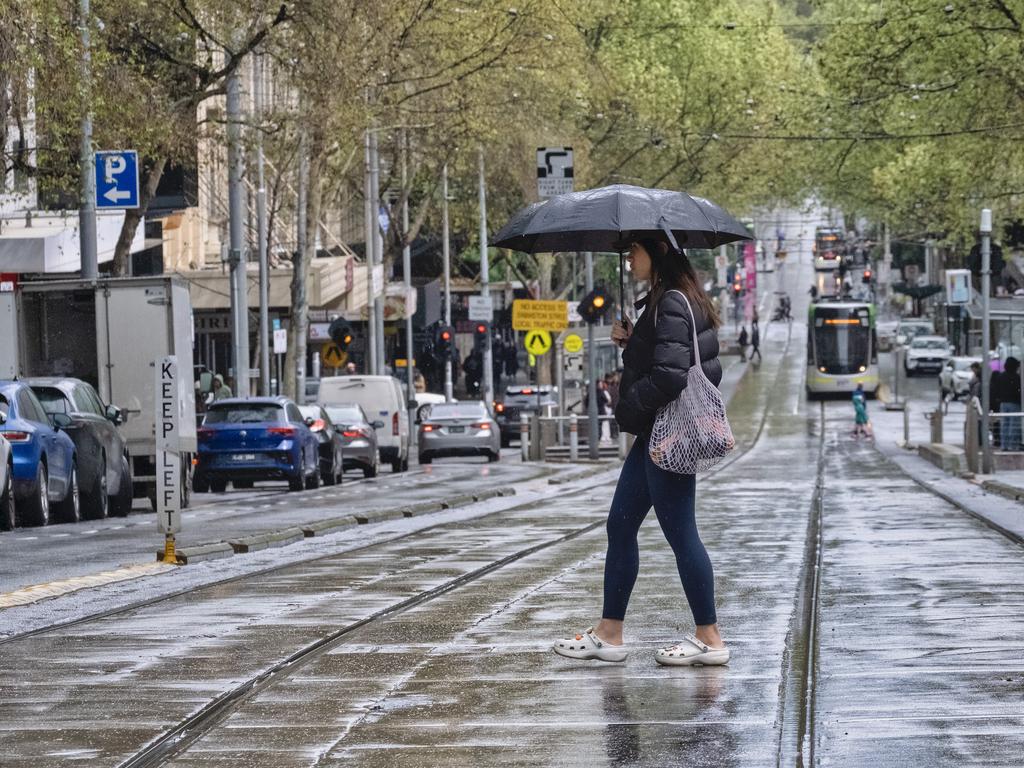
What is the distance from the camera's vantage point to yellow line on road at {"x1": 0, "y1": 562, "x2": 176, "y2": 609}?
12.8 meters

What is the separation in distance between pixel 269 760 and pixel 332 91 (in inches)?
1126

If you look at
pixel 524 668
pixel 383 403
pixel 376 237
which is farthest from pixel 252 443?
pixel 376 237

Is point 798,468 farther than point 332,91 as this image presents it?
Yes

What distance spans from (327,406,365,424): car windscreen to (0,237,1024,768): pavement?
22.7 metres

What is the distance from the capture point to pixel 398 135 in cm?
5228

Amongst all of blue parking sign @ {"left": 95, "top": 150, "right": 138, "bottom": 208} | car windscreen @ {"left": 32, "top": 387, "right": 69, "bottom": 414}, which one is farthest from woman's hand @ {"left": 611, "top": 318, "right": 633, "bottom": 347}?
blue parking sign @ {"left": 95, "top": 150, "right": 138, "bottom": 208}

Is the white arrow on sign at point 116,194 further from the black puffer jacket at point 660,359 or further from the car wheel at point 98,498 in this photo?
the black puffer jacket at point 660,359

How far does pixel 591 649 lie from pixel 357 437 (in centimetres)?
3007

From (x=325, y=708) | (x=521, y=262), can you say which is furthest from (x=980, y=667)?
(x=521, y=262)

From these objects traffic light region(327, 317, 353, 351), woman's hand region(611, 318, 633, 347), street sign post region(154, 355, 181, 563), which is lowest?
street sign post region(154, 355, 181, 563)

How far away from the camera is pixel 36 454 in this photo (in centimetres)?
2197

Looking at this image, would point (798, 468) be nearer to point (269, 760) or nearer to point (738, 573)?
point (738, 573)

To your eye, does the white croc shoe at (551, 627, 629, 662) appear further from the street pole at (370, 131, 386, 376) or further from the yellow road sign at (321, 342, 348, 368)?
the yellow road sign at (321, 342, 348, 368)

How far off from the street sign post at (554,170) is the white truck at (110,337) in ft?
39.3
